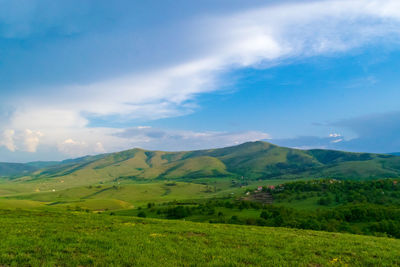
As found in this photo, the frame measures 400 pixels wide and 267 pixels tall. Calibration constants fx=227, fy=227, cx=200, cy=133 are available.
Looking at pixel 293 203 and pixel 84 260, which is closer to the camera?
pixel 84 260

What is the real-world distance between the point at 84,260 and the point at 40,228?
45.5 ft

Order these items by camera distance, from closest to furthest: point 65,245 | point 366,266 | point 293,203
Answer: point 366,266
point 65,245
point 293,203

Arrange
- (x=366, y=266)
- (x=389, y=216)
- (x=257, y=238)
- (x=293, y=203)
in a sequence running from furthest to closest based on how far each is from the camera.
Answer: (x=293, y=203), (x=389, y=216), (x=257, y=238), (x=366, y=266)

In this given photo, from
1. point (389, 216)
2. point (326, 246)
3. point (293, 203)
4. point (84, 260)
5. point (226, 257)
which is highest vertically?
point (84, 260)

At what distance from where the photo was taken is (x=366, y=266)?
17.5 m

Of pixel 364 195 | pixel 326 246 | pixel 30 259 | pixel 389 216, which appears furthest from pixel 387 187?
pixel 30 259

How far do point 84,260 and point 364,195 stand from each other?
205m

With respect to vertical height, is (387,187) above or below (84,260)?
below

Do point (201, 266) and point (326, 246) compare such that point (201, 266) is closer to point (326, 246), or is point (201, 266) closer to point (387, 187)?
point (326, 246)

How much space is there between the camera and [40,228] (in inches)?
1011

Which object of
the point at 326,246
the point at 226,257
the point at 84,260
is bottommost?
the point at 326,246

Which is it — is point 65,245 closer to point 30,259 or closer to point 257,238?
point 30,259

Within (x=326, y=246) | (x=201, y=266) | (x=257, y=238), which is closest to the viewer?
(x=201, y=266)

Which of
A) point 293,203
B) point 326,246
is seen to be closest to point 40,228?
point 326,246
